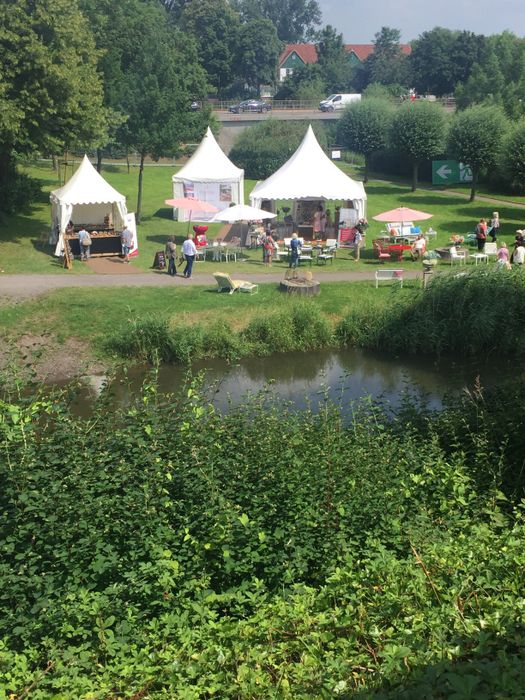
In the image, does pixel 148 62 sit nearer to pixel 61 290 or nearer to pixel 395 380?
pixel 61 290

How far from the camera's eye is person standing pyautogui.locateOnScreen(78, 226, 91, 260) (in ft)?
79.8

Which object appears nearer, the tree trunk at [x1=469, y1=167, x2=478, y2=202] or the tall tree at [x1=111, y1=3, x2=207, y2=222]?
the tall tree at [x1=111, y1=3, x2=207, y2=222]

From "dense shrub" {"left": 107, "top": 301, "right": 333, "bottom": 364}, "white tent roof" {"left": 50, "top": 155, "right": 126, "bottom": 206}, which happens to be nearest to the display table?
"white tent roof" {"left": 50, "top": 155, "right": 126, "bottom": 206}

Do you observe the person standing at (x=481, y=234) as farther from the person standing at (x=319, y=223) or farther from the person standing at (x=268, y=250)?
the person standing at (x=268, y=250)

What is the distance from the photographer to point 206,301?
20.6m

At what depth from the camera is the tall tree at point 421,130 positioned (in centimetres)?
3947

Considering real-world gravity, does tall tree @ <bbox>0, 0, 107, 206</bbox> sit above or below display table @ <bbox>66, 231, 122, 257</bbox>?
above

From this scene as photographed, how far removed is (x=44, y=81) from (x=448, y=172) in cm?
2603

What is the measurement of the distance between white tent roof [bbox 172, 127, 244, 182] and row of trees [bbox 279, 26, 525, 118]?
1786 centimetres

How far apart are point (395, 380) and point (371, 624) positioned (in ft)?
35.5

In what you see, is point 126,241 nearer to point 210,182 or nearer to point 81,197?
point 81,197

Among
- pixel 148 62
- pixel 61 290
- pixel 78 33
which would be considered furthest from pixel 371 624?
pixel 148 62

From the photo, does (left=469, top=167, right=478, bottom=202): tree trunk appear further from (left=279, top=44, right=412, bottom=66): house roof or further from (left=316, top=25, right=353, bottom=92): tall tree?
(left=279, top=44, right=412, bottom=66): house roof

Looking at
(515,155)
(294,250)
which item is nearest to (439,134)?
(515,155)
